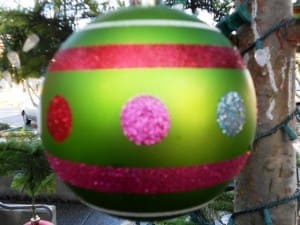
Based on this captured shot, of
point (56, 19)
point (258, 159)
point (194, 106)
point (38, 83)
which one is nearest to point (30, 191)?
point (38, 83)

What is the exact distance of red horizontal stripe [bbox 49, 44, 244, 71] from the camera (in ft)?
2.40

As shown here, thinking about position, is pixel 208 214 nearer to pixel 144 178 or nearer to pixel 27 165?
pixel 27 165

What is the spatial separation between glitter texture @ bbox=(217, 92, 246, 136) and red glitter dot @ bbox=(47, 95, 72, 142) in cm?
29

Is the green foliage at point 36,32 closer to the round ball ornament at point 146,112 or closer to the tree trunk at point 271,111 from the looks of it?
the tree trunk at point 271,111

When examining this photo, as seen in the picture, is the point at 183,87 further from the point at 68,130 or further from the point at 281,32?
the point at 281,32

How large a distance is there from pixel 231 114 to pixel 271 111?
0.71 meters

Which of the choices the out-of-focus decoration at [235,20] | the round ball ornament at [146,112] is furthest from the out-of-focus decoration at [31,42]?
the round ball ornament at [146,112]

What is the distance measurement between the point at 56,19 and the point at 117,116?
1.15 metres

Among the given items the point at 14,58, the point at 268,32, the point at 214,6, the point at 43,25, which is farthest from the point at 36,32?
the point at 268,32

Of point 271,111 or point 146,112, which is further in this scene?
point 271,111

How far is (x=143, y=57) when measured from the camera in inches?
28.8

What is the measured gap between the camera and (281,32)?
1392mm

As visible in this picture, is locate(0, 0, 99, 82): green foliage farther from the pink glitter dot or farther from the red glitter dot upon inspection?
the pink glitter dot

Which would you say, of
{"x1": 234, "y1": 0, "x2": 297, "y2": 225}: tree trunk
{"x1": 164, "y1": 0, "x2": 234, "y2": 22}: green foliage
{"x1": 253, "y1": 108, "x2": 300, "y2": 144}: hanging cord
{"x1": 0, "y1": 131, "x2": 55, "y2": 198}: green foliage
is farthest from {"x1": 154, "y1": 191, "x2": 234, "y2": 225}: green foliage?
{"x1": 164, "y1": 0, "x2": 234, "y2": 22}: green foliage
